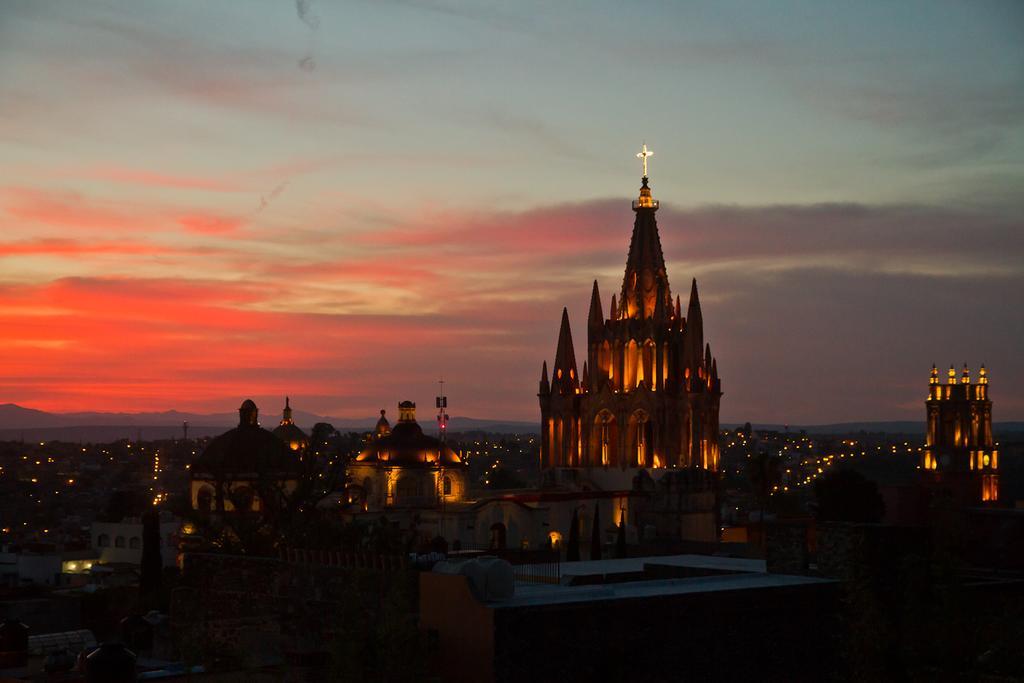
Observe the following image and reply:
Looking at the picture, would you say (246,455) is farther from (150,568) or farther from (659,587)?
(659,587)

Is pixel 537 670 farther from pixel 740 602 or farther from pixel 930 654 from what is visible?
pixel 930 654

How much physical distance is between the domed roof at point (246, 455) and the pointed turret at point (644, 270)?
1079 inches

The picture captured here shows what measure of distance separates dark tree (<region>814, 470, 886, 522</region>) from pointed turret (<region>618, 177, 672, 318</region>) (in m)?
14.4

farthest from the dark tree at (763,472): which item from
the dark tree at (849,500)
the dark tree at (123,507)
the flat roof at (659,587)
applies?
the flat roof at (659,587)

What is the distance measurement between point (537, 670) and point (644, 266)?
2963 inches

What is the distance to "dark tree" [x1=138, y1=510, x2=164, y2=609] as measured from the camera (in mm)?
53734

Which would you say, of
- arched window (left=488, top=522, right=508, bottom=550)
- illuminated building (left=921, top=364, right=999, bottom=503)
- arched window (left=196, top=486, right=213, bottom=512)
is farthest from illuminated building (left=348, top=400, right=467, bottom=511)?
illuminated building (left=921, top=364, right=999, bottom=503)

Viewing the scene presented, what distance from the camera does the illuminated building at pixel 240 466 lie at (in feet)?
245

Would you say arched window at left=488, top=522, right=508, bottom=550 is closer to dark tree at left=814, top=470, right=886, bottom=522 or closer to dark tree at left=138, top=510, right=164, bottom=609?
dark tree at left=814, top=470, right=886, bottom=522

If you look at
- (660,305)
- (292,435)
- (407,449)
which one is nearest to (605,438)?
(660,305)

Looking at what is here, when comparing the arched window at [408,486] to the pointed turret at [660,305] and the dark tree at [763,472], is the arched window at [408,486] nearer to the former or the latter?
the pointed turret at [660,305]

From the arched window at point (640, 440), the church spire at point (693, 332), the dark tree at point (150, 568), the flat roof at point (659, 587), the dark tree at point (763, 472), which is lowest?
the dark tree at point (150, 568)

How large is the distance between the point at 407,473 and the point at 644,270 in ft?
68.7

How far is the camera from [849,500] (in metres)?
91.9
